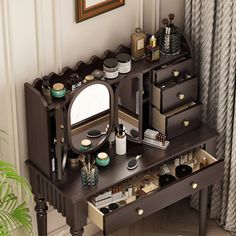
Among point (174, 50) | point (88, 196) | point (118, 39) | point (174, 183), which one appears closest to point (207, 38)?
point (174, 50)

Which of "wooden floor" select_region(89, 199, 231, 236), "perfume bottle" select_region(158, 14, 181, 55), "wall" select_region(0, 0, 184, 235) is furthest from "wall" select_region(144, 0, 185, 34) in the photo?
"wooden floor" select_region(89, 199, 231, 236)

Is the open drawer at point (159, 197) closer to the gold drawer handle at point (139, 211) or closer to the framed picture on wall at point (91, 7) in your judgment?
the gold drawer handle at point (139, 211)

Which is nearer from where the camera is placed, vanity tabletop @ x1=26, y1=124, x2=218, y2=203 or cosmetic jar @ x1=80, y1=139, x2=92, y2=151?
vanity tabletop @ x1=26, y1=124, x2=218, y2=203

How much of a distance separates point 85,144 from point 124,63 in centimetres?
48

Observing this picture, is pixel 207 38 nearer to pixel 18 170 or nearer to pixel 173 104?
pixel 173 104

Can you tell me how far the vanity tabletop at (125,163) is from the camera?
13.6 ft

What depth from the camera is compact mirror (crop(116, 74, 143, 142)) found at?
4363mm

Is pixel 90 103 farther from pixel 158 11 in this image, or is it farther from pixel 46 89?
pixel 158 11

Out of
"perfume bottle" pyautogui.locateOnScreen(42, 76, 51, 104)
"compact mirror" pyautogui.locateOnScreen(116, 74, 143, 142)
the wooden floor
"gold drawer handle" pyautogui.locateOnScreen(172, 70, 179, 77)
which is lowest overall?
the wooden floor

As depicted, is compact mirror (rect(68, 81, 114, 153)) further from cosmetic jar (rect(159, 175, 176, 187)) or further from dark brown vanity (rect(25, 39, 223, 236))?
cosmetic jar (rect(159, 175, 176, 187))

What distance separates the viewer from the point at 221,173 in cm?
452

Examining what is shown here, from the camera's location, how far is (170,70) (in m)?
4.44

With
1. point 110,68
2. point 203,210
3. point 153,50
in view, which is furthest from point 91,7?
point 203,210

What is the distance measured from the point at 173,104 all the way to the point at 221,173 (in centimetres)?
47
